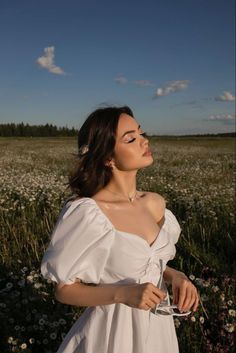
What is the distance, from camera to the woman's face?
2.64 m

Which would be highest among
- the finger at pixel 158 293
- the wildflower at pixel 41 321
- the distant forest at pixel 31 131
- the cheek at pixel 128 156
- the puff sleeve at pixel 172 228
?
the distant forest at pixel 31 131

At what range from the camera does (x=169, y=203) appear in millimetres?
8375

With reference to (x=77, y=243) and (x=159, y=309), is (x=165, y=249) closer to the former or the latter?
(x=159, y=309)

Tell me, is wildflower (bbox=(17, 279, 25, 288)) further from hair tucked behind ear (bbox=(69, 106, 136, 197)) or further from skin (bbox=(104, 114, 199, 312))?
skin (bbox=(104, 114, 199, 312))

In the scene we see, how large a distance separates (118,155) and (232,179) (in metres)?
10.6

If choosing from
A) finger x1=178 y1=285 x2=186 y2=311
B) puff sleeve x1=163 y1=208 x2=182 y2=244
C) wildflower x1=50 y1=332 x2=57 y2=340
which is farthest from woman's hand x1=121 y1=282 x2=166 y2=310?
wildflower x1=50 y1=332 x2=57 y2=340

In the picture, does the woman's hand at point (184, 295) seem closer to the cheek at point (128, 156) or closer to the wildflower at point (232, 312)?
the cheek at point (128, 156)

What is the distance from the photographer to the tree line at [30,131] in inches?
5410

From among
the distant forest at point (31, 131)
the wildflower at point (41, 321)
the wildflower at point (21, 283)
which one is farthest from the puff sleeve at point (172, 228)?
the distant forest at point (31, 131)

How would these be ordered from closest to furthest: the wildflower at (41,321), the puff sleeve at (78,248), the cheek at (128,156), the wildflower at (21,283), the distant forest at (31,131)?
the puff sleeve at (78,248), the cheek at (128,156), the wildflower at (41,321), the wildflower at (21,283), the distant forest at (31,131)

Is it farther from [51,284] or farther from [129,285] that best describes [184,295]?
[51,284]

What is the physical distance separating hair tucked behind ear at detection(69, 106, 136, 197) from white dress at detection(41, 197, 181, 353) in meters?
0.24

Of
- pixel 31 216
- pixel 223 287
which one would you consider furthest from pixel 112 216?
pixel 31 216

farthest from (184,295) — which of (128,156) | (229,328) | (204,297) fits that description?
(204,297)
